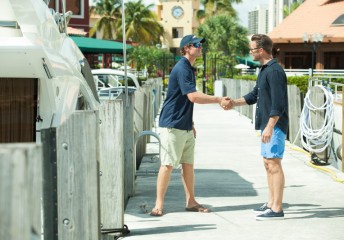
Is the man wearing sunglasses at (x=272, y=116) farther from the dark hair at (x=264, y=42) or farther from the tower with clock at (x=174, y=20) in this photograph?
the tower with clock at (x=174, y=20)

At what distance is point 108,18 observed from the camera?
3834 inches

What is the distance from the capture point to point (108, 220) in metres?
6.45

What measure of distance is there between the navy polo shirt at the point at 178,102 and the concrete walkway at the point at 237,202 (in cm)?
95

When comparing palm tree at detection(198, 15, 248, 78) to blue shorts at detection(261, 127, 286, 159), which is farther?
palm tree at detection(198, 15, 248, 78)

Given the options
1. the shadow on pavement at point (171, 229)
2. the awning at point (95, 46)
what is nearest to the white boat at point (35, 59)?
the shadow on pavement at point (171, 229)

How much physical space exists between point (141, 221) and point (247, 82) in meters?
16.9

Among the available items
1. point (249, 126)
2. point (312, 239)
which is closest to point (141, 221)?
point (312, 239)

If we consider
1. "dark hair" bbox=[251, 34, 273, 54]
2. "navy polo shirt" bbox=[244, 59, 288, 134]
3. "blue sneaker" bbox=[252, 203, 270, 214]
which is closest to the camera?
"navy polo shirt" bbox=[244, 59, 288, 134]

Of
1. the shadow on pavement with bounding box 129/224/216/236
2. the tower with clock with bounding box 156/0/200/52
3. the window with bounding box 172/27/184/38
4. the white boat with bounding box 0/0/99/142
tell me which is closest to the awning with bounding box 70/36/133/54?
the shadow on pavement with bounding box 129/224/216/236

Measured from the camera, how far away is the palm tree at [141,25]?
93.6 meters

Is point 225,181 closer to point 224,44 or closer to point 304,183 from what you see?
point 304,183

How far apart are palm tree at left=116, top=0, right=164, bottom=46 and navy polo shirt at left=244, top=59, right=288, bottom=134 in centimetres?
8527

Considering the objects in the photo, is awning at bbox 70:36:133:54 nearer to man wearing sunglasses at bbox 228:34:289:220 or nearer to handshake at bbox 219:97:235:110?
handshake at bbox 219:97:235:110

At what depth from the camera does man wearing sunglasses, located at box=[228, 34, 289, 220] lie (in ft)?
24.2
